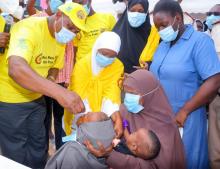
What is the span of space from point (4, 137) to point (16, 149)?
116mm

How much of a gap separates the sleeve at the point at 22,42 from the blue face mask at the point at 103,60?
470mm

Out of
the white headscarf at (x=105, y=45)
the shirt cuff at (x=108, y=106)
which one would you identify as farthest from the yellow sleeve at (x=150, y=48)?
the shirt cuff at (x=108, y=106)

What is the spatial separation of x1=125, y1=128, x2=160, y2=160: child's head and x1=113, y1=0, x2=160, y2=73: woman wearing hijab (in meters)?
1.08

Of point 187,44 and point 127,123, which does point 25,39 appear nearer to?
point 127,123

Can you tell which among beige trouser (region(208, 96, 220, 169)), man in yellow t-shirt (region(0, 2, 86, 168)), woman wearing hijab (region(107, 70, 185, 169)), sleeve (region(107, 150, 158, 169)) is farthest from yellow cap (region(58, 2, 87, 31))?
beige trouser (region(208, 96, 220, 169))

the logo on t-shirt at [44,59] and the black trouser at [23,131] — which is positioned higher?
the logo on t-shirt at [44,59]

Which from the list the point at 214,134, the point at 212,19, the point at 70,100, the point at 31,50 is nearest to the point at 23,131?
the point at 31,50

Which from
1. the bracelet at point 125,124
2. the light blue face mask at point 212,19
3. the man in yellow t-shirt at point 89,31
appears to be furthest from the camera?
the light blue face mask at point 212,19

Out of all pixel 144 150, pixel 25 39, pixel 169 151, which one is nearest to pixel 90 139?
pixel 144 150

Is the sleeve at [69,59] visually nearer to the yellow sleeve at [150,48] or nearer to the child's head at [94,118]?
the yellow sleeve at [150,48]

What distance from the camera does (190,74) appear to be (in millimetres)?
2215

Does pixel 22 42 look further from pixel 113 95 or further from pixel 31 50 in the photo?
pixel 113 95

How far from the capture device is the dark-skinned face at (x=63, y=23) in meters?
2.07

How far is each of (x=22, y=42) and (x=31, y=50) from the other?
0.22 ft
